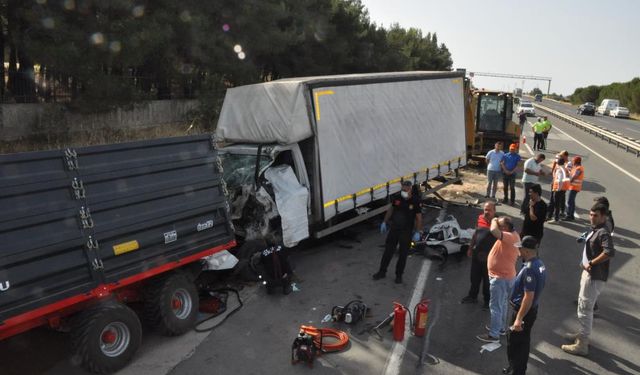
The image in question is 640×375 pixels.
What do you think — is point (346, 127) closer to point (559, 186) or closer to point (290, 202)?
point (290, 202)

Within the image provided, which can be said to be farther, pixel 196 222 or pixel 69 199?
pixel 196 222

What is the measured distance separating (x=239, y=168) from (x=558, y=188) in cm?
784

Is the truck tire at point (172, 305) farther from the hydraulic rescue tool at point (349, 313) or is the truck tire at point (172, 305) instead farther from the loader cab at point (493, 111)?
the loader cab at point (493, 111)

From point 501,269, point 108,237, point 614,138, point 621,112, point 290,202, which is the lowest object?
point 621,112

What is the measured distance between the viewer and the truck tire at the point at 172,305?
6195 millimetres

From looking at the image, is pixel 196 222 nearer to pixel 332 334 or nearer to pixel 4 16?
pixel 332 334

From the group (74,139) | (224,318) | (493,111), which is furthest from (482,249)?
(493,111)

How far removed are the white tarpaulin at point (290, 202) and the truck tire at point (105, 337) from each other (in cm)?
325

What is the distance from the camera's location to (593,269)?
5.92m

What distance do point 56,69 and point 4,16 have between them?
2219mm

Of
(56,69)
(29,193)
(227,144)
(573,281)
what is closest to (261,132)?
(227,144)

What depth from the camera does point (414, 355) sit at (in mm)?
6055

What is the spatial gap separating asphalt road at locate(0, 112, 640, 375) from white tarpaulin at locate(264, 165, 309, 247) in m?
0.78

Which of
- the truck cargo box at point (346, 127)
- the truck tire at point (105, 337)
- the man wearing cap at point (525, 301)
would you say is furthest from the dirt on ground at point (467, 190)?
the truck tire at point (105, 337)
